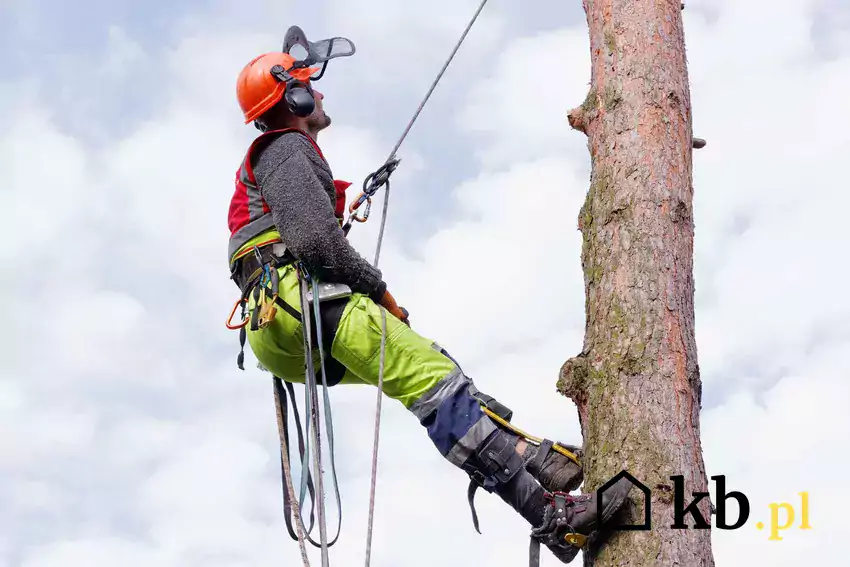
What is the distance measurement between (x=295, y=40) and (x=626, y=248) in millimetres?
1825

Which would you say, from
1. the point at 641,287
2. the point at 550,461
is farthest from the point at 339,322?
the point at 641,287

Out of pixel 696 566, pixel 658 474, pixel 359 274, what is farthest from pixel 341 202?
pixel 696 566

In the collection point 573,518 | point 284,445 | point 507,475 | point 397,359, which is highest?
point 397,359

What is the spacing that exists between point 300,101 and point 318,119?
0.21 meters

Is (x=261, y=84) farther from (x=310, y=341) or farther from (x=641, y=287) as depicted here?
(x=641, y=287)

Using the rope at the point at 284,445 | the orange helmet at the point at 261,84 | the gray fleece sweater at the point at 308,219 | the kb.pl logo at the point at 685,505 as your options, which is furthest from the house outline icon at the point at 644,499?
the orange helmet at the point at 261,84

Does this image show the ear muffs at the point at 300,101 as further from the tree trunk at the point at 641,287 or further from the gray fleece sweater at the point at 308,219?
the tree trunk at the point at 641,287

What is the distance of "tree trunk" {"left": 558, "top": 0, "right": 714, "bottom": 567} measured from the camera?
313cm

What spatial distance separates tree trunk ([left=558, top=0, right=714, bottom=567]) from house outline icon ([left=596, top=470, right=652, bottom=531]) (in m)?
0.02

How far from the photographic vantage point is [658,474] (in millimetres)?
3127

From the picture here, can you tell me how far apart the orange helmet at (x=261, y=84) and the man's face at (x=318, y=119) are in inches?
4.7

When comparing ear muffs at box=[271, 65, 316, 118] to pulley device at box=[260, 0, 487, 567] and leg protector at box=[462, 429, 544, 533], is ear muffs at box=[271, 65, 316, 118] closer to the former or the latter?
pulley device at box=[260, 0, 487, 567]

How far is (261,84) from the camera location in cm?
412

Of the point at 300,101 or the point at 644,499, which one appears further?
the point at 300,101
